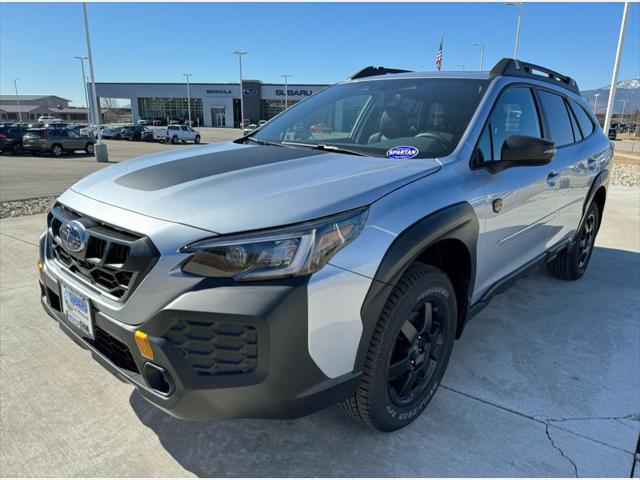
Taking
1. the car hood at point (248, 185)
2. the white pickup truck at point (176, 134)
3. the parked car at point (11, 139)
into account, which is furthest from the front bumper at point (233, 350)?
the white pickup truck at point (176, 134)

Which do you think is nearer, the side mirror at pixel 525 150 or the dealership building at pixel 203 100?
the side mirror at pixel 525 150

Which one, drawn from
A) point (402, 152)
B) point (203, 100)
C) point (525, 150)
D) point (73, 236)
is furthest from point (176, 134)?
point (203, 100)

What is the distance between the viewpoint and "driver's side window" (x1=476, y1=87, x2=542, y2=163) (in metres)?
2.72

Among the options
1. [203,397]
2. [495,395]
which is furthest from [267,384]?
[495,395]

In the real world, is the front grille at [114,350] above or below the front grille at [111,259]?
below

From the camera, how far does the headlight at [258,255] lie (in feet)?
5.54

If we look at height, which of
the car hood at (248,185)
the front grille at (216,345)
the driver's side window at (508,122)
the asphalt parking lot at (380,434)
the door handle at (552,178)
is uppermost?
the driver's side window at (508,122)

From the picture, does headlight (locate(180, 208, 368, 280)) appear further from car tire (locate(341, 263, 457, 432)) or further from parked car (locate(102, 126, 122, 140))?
parked car (locate(102, 126, 122, 140))

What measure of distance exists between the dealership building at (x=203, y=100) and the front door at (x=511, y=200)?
228 feet

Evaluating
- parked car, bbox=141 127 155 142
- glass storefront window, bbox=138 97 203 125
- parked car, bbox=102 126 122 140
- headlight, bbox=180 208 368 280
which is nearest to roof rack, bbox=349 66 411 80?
headlight, bbox=180 208 368 280

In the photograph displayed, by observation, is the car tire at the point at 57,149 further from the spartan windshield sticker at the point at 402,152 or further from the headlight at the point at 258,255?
the headlight at the point at 258,255

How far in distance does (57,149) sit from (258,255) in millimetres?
24930

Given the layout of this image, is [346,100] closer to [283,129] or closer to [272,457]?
[283,129]

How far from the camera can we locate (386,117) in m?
3.09
